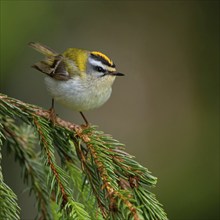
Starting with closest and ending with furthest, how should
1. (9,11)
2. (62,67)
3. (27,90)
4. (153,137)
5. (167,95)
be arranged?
1. (62,67)
2. (9,11)
3. (27,90)
4. (153,137)
5. (167,95)

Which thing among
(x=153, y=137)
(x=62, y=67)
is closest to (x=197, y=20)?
(x=153, y=137)

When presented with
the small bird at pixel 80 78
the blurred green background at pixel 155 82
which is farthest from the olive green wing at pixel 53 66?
the blurred green background at pixel 155 82

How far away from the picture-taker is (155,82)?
5.98 metres

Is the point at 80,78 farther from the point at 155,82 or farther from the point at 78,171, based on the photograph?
the point at 155,82

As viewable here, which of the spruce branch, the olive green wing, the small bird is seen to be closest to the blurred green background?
the olive green wing

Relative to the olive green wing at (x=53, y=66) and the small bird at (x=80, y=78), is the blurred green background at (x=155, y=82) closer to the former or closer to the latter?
the olive green wing at (x=53, y=66)

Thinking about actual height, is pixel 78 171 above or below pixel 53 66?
below

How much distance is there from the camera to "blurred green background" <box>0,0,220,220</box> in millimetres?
3975

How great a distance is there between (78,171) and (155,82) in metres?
4.22

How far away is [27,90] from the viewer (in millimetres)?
4621

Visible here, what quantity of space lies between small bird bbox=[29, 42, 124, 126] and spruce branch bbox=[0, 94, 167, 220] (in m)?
0.51

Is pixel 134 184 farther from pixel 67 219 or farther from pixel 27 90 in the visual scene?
pixel 27 90

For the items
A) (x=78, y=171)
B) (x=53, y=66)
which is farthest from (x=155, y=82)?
(x=78, y=171)

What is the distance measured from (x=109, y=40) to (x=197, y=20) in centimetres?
113
